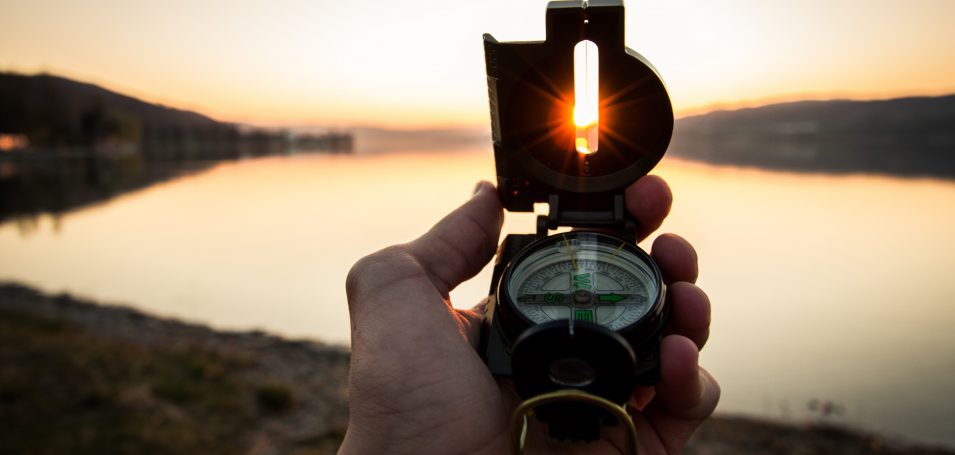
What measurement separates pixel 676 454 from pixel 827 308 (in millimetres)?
8964

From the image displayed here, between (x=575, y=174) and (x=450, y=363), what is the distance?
73 centimetres

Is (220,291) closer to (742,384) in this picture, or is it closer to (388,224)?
(388,224)

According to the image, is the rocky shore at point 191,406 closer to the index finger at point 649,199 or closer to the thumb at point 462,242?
the thumb at point 462,242

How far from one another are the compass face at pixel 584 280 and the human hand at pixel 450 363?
129 millimetres

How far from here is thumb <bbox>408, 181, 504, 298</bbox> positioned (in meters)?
1.98

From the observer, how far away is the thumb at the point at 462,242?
6.49ft

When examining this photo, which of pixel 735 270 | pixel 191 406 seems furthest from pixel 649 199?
pixel 735 270

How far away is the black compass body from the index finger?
0.04 metres

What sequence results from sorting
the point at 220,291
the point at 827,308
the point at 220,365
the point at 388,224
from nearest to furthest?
the point at 220,365, the point at 827,308, the point at 220,291, the point at 388,224

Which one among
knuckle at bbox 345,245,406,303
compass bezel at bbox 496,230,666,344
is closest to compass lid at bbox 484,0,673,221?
compass bezel at bbox 496,230,666,344

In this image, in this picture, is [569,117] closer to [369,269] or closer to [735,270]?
[369,269]

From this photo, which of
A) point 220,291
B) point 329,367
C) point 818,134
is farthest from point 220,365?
point 818,134

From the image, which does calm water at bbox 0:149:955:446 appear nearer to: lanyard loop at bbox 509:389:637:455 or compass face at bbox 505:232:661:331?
compass face at bbox 505:232:661:331

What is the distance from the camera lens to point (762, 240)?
45.7 feet
